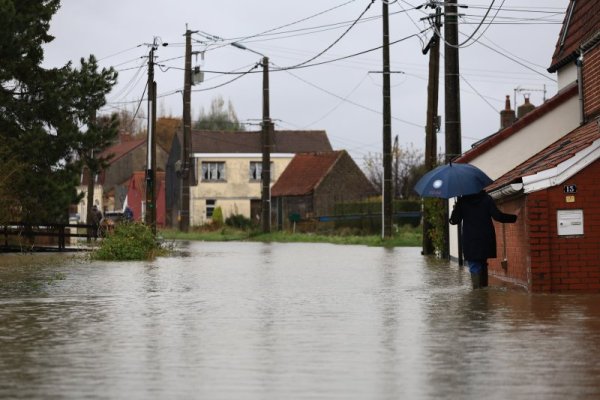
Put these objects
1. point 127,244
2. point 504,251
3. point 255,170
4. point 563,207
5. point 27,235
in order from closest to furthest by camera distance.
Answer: point 563,207 < point 504,251 < point 127,244 < point 27,235 < point 255,170

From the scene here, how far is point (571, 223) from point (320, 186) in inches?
2407

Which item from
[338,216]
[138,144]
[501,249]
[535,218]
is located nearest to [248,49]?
[338,216]

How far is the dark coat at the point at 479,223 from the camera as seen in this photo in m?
17.8

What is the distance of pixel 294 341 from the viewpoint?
38.4 ft

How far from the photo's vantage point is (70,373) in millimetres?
9391

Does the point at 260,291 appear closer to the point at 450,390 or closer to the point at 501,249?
the point at 501,249

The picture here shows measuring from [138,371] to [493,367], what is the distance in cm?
293

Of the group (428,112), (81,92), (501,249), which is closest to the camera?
(501,249)

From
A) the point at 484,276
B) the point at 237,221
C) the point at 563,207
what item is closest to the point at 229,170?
the point at 237,221

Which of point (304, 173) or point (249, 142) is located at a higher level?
point (249, 142)

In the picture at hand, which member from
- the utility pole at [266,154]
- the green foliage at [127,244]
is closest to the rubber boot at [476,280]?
the green foliage at [127,244]

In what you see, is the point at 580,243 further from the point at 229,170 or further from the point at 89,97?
the point at 229,170

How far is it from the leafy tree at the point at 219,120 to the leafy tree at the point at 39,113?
278 ft

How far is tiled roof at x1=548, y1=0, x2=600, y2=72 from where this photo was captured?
75.0 feet
